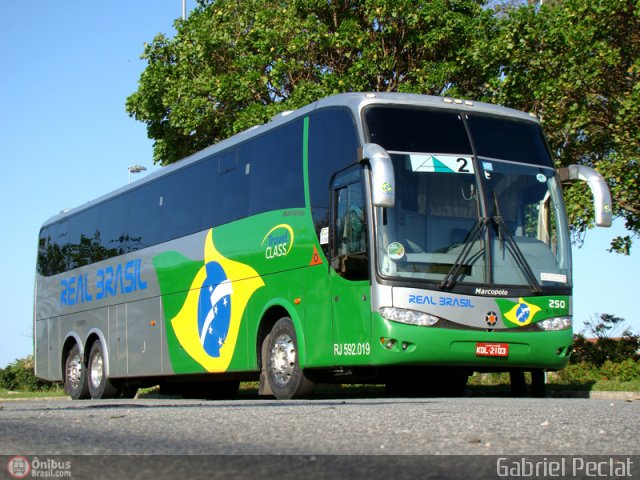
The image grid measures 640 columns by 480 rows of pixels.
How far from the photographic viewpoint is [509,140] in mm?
14031

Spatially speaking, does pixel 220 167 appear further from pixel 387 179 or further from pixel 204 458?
pixel 204 458

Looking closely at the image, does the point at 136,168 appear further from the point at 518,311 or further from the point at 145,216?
the point at 518,311

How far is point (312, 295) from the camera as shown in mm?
13523

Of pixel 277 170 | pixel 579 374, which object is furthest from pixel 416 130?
pixel 579 374

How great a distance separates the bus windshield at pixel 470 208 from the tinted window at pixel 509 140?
0.05ft

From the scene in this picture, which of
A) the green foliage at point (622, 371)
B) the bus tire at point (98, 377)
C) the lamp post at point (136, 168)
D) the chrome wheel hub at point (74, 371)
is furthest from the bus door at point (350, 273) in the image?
the lamp post at point (136, 168)

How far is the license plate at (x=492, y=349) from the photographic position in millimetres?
12648

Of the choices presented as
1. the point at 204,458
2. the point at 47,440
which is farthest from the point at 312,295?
the point at 204,458

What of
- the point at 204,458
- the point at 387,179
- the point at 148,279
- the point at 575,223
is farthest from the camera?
the point at 575,223

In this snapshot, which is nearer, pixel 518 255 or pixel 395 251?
pixel 395 251

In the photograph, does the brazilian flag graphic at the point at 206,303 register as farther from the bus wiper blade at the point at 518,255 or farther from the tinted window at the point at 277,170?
the bus wiper blade at the point at 518,255

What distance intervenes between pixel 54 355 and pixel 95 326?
249cm

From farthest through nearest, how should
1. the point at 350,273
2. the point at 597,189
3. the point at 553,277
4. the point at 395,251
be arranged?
the point at 597,189 → the point at 553,277 → the point at 350,273 → the point at 395,251

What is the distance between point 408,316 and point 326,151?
261 centimetres
